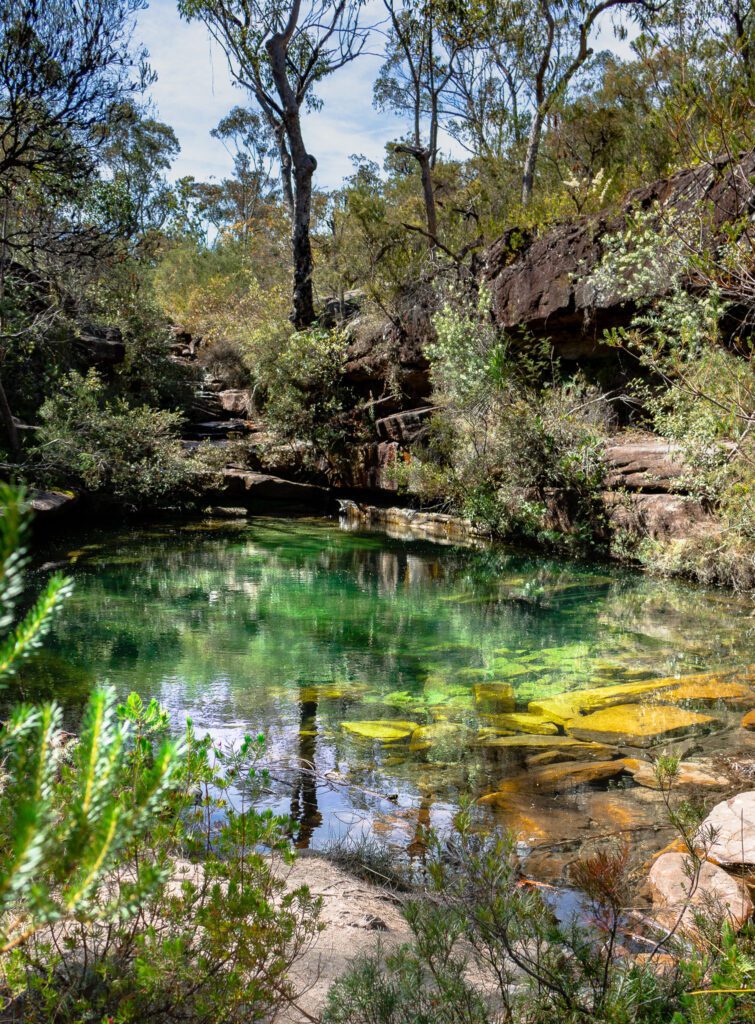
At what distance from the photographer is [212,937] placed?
1841mm

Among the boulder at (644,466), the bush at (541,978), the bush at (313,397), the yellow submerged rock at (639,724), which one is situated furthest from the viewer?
the bush at (313,397)

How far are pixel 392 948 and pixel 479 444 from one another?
12028 mm

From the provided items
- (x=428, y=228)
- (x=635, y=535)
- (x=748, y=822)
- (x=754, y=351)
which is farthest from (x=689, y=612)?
(x=428, y=228)

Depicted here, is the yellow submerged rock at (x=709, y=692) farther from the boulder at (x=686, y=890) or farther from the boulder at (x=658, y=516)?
the boulder at (x=658, y=516)

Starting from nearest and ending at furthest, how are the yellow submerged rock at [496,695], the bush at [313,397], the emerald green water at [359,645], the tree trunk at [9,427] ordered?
the emerald green water at [359,645] → the yellow submerged rock at [496,695] → the tree trunk at [9,427] → the bush at [313,397]

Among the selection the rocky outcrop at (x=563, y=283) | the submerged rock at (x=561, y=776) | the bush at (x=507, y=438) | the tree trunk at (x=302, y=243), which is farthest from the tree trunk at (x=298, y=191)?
the submerged rock at (x=561, y=776)

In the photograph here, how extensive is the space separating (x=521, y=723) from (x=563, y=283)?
10.6 m

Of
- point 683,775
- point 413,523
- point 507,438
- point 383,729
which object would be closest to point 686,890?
point 683,775

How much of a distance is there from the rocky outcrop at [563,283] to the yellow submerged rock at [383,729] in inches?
375

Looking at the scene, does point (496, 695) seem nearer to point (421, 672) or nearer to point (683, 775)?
point (421, 672)

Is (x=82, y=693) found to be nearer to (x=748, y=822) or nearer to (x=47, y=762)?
(x=748, y=822)

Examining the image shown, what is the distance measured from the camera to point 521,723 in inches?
216

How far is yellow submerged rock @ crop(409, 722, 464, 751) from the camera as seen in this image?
5.11 meters

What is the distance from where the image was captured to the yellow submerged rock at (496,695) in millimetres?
5945
